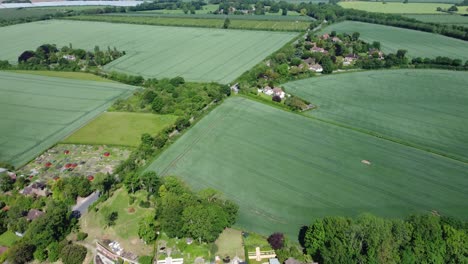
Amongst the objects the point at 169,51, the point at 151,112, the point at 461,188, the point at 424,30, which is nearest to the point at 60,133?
the point at 151,112

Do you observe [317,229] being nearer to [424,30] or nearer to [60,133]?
[60,133]

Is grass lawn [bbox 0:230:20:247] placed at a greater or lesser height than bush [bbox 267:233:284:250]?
lesser

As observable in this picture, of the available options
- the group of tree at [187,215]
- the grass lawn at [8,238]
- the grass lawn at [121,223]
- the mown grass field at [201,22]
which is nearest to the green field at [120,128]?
the grass lawn at [121,223]

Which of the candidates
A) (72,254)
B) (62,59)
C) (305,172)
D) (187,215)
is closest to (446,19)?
(305,172)

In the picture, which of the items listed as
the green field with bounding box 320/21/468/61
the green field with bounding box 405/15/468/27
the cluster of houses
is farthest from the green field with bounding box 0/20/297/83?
the green field with bounding box 405/15/468/27

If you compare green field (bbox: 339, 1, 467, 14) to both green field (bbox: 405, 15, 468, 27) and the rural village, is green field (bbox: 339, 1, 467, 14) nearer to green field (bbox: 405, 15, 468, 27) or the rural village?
green field (bbox: 405, 15, 468, 27)

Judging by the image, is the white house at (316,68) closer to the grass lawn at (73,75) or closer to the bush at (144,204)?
the grass lawn at (73,75)
